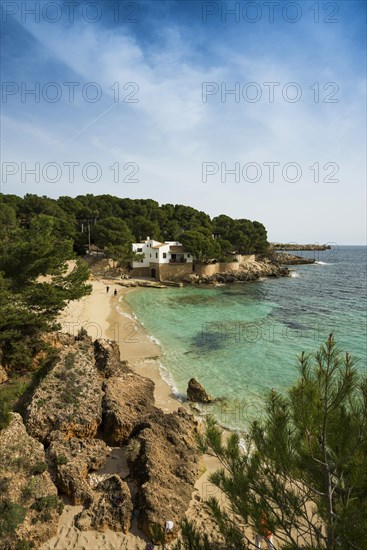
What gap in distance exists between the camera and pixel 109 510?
6906mm

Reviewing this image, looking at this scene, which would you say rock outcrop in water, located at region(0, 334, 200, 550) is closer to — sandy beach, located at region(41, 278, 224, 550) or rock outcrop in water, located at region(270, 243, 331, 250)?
sandy beach, located at region(41, 278, 224, 550)

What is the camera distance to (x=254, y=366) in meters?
17.2

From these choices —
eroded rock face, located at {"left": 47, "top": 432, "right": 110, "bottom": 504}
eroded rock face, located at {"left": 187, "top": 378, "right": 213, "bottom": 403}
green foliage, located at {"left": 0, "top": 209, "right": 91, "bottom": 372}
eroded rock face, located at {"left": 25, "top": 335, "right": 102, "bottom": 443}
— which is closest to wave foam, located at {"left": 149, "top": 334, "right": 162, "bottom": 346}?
green foliage, located at {"left": 0, "top": 209, "right": 91, "bottom": 372}

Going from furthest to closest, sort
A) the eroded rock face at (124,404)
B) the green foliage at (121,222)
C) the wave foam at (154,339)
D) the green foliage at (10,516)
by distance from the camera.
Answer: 1. the green foliage at (121,222)
2. the wave foam at (154,339)
3. the eroded rock face at (124,404)
4. the green foliage at (10,516)

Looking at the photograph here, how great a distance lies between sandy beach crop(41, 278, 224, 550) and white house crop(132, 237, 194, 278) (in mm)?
7222

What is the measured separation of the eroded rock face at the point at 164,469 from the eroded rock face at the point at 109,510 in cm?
33

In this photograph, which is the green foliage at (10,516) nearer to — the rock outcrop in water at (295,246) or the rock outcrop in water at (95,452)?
the rock outcrop in water at (95,452)

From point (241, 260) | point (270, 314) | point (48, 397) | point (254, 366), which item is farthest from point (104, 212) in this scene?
point (48, 397)

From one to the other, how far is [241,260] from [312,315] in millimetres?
34575

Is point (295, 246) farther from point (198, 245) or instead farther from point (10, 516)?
point (10, 516)


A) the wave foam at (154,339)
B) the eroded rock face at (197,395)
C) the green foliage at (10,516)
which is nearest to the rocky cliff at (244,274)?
the wave foam at (154,339)

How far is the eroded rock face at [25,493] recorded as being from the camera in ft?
20.3

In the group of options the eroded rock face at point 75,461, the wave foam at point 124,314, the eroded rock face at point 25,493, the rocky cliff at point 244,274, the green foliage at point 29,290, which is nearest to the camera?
the eroded rock face at point 25,493

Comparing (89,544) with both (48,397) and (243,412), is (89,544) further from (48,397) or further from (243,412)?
(243,412)
